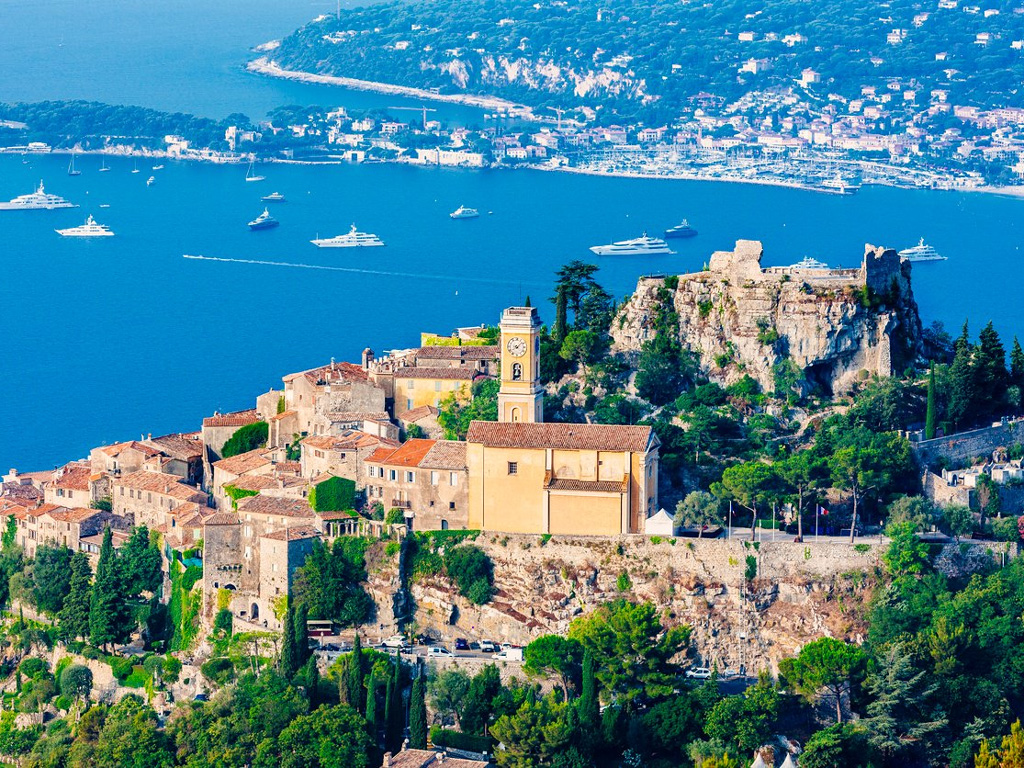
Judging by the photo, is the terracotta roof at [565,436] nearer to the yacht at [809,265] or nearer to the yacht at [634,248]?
the yacht at [809,265]

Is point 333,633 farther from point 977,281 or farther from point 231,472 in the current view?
point 977,281

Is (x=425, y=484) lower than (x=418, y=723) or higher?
higher

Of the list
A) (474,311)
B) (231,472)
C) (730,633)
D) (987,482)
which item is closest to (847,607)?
(730,633)

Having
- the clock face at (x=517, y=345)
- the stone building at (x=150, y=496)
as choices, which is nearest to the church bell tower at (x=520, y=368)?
the clock face at (x=517, y=345)

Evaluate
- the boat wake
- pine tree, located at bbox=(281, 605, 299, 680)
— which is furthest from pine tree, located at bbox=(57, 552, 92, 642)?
the boat wake

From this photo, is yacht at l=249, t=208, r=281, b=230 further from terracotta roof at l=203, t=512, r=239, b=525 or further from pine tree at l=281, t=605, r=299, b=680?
pine tree at l=281, t=605, r=299, b=680

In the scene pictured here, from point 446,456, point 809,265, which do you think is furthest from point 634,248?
point 446,456

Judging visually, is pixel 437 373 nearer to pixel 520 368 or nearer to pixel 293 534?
pixel 520 368
